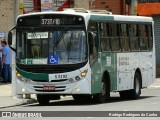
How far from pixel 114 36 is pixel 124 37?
937 mm

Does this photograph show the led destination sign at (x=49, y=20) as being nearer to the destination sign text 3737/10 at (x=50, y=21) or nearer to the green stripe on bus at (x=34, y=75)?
the destination sign text 3737/10 at (x=50, y=21)

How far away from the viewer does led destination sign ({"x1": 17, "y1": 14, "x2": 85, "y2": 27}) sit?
21.4m

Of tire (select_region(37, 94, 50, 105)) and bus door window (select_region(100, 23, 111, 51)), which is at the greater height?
bus door window (select_region(100, 23, 111, 51))

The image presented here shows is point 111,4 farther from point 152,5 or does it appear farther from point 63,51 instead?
point 63,51

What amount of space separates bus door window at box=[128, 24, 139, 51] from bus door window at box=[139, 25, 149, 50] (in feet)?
1.52

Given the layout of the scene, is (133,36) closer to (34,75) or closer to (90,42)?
(90,42)

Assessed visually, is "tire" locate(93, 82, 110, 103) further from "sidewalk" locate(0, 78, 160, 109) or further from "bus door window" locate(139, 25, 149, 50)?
"bus door window" locate(139, 25, 149, 50)

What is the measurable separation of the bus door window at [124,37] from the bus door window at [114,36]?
36 centimetres

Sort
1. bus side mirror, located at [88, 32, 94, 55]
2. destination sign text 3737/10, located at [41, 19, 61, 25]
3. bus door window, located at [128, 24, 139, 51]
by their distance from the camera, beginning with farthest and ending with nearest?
bus door window, located at [128, 24, 139, 51], destination sign text 3737/10, located at [41, 19, 61, 25], bus side mirror, located at [88, 32, 94, 55]

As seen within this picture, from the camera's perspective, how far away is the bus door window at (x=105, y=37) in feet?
73.5

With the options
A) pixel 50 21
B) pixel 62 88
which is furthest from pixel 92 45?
pixel 62 88

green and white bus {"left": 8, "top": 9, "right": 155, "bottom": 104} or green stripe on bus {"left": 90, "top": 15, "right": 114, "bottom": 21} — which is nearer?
green and white bus {"left": 8, "top": 9, "right": 155, "bottom": 104}

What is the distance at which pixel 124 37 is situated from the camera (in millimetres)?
24188

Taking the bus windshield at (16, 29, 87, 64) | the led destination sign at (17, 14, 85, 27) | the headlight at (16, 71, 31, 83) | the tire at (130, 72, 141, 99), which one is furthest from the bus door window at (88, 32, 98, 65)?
the tire at (130, 72, 141, 99)
